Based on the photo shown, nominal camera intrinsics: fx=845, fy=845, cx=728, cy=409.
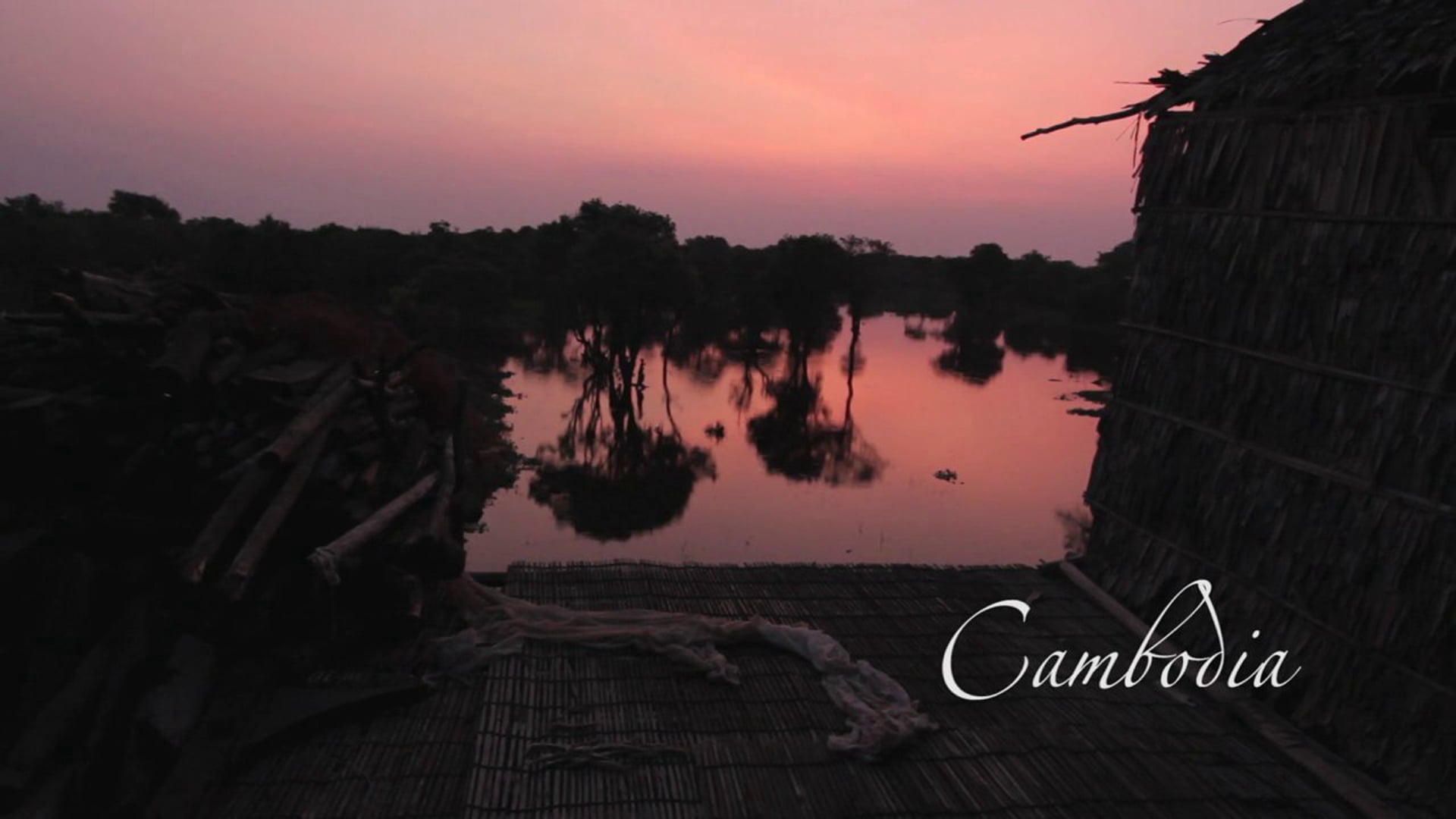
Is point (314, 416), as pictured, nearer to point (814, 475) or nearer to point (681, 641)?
point (681, 641)

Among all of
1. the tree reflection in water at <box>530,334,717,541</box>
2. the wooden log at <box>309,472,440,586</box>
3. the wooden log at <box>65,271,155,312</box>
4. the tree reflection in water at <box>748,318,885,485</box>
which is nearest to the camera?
the wooden log at <box>309,472,440,586</box>

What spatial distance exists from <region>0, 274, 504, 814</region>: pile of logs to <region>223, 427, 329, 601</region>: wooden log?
0.01 m

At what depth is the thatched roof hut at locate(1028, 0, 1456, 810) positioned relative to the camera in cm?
511

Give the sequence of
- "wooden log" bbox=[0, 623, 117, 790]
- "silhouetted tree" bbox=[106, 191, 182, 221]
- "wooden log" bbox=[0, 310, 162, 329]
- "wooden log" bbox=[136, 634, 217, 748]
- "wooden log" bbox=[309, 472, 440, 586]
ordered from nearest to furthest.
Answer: "wooden log" bbox=[0, 623, 117, 790] < "wooden log" bbox=[136, 634, 217, 748] < "wooden log" bbox=[309, 472, 440, 586] < "wooden log" bbox=[0, 310, 162, 329] < "silhouetted tree" bbox=[106, 191, 182, 221]

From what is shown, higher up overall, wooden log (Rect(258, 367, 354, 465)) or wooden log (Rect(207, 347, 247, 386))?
wooden log (Rect(207, 347, 247, 386))

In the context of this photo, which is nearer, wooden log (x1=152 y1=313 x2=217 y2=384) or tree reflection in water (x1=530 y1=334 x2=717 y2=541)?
wooden log (x1=152 y1=313 x2=217 y2=384)

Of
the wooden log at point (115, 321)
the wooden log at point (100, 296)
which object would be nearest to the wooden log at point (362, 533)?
the wooden log at point (115, 321)

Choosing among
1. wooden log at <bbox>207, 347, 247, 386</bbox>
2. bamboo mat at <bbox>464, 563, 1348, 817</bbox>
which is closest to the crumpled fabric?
bamboo mat at <bbox>464, 563, 1348, 817</bbox>

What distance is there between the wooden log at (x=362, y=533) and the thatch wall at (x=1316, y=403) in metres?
6.20

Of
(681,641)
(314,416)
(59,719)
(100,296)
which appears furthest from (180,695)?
(100,296)

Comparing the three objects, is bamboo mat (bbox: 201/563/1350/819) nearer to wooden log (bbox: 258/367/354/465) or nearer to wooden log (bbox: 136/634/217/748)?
wooden log (bbox: 136/634/217/748)

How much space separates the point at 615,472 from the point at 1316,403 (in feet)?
53.6

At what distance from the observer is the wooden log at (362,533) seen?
480 cm

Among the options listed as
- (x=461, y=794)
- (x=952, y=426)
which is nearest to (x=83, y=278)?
(x=461, y=794)
